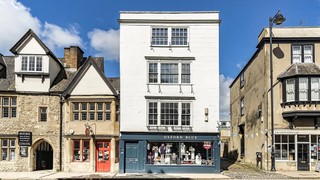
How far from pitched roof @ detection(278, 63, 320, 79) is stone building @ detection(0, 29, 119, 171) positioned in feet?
42.1

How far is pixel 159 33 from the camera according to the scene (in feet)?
72.6

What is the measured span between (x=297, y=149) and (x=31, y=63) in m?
21.1

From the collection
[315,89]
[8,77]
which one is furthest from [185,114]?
[8,77]

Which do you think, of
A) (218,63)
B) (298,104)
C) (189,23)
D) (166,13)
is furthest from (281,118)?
(166,13)

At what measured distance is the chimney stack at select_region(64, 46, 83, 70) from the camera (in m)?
24.7

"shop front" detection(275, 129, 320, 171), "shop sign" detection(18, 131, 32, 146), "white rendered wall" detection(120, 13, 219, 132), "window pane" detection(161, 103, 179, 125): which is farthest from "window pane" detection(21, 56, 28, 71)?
"shop front" detection(275, 129, 320, 171)

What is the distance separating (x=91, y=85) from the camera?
22.0 metres

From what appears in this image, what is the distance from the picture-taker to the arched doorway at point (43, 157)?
22853 millimetres

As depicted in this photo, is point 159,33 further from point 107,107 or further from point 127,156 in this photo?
point 127,156

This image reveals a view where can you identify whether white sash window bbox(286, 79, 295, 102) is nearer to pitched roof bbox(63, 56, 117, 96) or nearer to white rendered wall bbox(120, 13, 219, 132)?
white rendered wall bbox(120, 13, 219, 132)

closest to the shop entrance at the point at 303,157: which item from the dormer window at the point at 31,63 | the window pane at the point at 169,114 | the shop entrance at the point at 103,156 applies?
the window pane at the point at 169,114

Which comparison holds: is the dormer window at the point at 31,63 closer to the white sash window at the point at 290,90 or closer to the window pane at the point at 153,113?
the window pane at the point at 153,113

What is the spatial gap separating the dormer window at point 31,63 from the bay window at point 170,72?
8.49 meters

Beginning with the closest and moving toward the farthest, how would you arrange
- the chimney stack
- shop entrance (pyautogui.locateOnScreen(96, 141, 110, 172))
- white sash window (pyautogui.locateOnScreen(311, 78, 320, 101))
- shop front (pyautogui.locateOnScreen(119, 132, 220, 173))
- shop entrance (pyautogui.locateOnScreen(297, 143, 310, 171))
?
shop front (pyautogui.locateOnScreen(119, 132, 220, 173)) < white sash window (pyautogui.locateOnScreen(311, 78, 320, 101)) < shop entrance (pyautogui.locateOnScreen(96, 141, 110, 172)) < shop entrance (pyautogui.locateOnScreen(297, 143, 310, 171)) < the chimney stack
